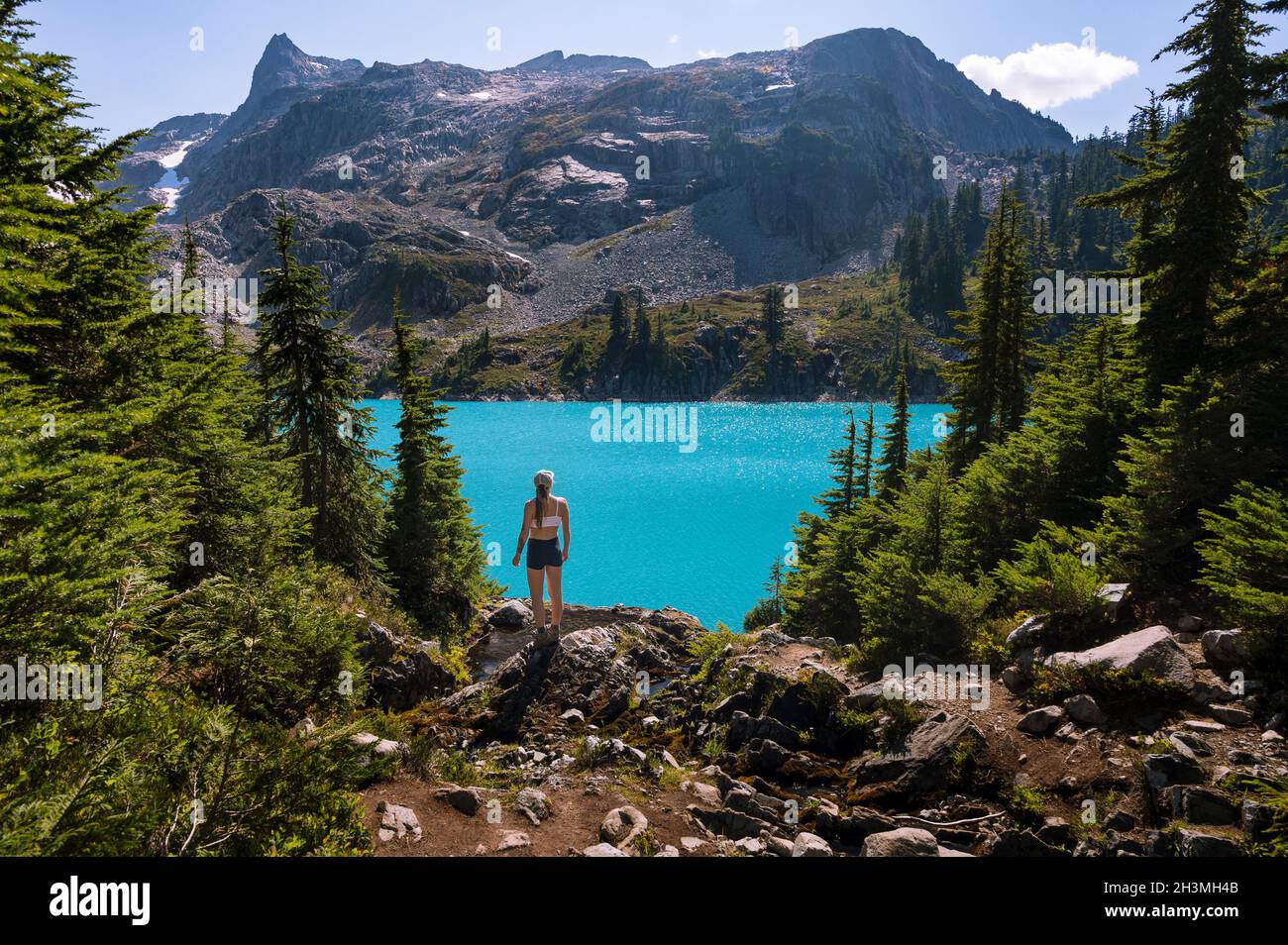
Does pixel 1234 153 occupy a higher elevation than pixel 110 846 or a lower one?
higher

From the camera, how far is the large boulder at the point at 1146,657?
848cm

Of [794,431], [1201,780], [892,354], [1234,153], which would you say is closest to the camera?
[1201,780]

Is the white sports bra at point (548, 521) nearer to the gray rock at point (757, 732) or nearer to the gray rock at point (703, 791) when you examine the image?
the gray rock at point (757, 732)

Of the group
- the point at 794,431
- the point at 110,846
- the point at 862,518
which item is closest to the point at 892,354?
the point at 794,431

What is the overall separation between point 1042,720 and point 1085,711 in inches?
22.2

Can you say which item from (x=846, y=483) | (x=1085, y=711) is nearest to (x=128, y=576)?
(x=1085, y=711)

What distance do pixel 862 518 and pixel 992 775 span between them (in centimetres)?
1516

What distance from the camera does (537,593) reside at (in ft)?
43.3

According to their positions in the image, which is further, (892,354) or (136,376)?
(892,354)

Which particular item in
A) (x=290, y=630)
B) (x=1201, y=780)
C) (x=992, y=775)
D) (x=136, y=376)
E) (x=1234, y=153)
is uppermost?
(x=1234, y=153)

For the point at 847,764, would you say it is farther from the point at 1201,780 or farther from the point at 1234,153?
the point at 1234,153

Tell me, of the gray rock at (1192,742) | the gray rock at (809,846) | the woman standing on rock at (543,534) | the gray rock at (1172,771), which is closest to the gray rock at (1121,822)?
the gray rock at (1172,771)

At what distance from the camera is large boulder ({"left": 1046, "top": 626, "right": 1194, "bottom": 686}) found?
8484 mm

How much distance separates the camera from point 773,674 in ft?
41.8
